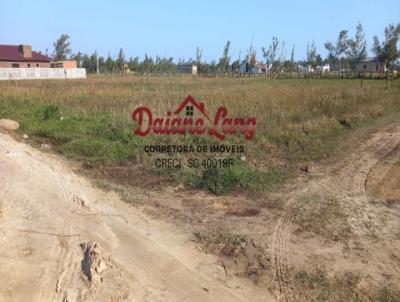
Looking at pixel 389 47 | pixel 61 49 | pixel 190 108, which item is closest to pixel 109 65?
pixel 61 49

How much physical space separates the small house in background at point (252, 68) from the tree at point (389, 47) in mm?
17622

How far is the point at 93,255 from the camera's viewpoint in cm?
382

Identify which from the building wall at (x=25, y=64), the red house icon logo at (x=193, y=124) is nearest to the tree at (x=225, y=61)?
the building wall at (x=25, y=64)

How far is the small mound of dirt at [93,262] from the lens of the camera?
3.56 meters

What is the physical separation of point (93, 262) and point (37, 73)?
34731 millimetres

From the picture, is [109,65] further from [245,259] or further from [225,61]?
[245,259]

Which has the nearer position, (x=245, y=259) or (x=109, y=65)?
(x=245, y=259)

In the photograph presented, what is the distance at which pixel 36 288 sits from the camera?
11.2 ft

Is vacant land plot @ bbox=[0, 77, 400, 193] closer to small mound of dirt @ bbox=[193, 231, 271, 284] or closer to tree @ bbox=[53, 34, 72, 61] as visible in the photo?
small mound of dirt @ bbox=[193, 231, 271, 284]

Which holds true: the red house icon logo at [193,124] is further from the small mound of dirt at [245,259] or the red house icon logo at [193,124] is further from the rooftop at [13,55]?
the rooftop at [13,55]

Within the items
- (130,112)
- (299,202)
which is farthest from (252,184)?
(130,112)

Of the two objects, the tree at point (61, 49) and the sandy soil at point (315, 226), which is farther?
the tree at point (61, 49)

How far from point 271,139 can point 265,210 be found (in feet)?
12.5

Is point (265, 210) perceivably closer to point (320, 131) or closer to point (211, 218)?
point (211, 218)
